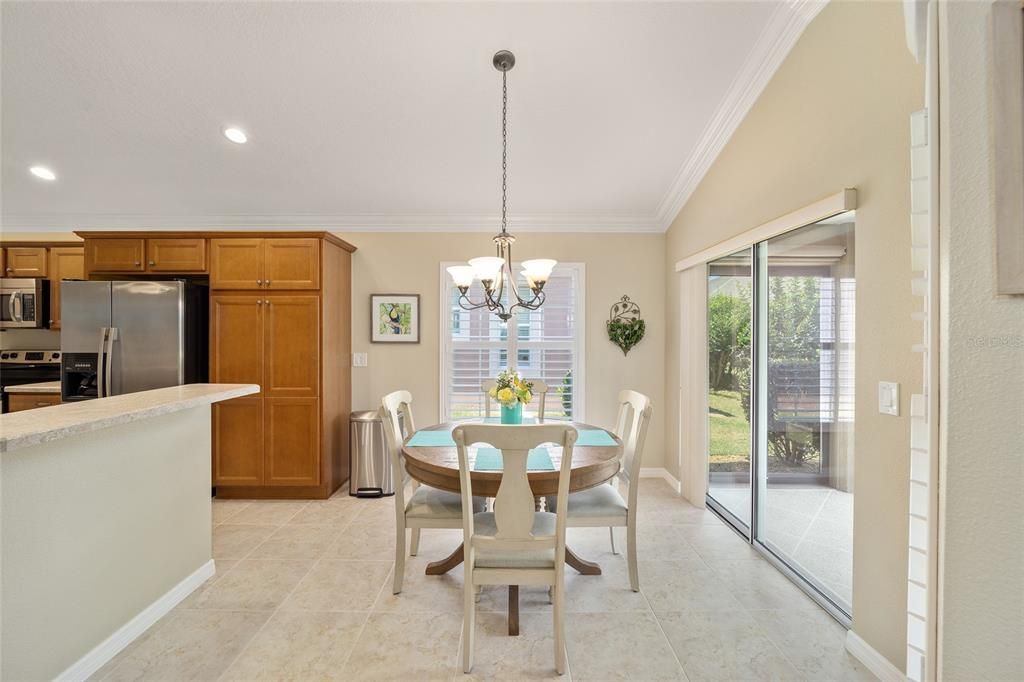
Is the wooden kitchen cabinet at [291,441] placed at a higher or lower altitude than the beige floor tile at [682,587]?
higher

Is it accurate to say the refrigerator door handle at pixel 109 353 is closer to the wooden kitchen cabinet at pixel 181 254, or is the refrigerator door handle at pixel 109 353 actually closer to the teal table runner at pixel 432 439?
the wooden kitchen cabinet at pixel 181 254

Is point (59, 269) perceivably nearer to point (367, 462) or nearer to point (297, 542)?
point (367, 462)

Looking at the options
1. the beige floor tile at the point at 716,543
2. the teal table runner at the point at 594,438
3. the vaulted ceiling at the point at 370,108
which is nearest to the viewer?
the vaulted ceiling at the point at 370,108

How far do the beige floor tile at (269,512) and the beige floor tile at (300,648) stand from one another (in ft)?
4.13

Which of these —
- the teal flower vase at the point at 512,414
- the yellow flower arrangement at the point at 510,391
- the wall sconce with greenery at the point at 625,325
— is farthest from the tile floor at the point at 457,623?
the wall sconce with greenery at the point at 625,325

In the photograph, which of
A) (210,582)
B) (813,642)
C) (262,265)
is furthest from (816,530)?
(262,265)

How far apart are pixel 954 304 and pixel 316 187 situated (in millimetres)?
3917

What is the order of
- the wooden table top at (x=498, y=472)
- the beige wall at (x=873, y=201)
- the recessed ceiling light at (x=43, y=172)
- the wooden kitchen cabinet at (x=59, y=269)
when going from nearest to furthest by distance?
the beige wall at (x=873, y=201) < the wooden table top at (x=498, y=472) < the recessed ceiling light at (x=43, y=172) < the wooden kitchen cabinet at (x=59, y=269)

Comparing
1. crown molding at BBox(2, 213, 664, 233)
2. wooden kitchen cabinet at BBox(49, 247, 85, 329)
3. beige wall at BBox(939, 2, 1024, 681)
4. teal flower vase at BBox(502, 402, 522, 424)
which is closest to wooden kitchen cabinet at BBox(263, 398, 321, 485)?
crown molding at BBox(2, 213, 664, 233)

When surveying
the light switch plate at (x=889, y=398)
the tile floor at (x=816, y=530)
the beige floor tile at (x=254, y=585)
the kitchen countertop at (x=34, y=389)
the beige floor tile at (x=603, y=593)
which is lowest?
the beige floor tile at (x=254, y=585)

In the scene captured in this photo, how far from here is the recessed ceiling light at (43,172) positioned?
343cm

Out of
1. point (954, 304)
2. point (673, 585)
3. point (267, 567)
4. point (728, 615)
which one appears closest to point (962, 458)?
point (954, 304)

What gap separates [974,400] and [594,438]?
5.96ft

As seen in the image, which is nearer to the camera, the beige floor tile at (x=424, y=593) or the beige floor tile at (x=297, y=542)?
the beige floor tile at (x=424, y=593)
